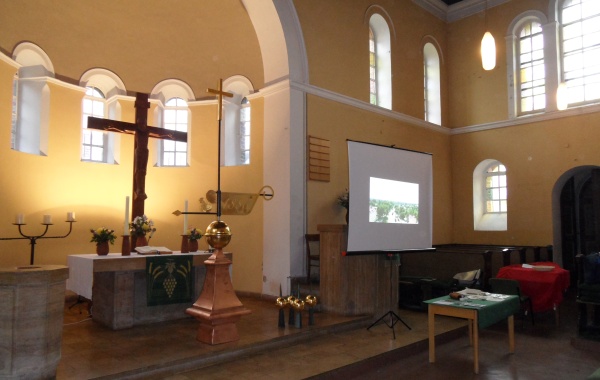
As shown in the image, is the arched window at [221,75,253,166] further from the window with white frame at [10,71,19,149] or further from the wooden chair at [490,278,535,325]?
the wooden chair at [490,278,535,325]

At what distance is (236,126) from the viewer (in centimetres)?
902

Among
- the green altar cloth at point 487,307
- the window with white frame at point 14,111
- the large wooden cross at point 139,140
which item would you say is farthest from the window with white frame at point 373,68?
the window with white frame at point 14,111

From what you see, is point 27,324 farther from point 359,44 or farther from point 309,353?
point 359,44

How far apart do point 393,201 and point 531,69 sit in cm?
647

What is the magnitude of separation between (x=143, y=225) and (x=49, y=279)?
2400 mm

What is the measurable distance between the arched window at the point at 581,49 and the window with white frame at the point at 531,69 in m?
0.47

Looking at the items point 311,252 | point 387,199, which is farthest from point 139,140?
point 387,199

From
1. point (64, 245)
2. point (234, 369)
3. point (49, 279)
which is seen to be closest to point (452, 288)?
point (234, 369)

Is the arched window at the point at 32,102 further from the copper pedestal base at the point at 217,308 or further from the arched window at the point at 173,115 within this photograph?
the copper pedestal base at the point at 217,308

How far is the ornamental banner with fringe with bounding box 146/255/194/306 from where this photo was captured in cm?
564

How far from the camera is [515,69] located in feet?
34.1

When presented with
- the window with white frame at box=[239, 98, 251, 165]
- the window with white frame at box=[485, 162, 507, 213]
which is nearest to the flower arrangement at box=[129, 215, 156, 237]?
the window with white frame at box=[239, 98, 251, 165]

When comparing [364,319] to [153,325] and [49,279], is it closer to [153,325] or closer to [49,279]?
[153,325]

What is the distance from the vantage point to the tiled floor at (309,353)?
426 centimetres
